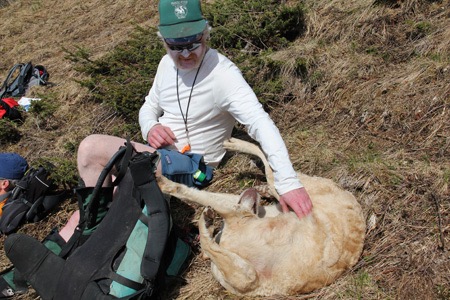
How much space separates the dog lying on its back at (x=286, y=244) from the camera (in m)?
2.18

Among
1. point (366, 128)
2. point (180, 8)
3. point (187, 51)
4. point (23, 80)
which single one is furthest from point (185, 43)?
point (23, 80)

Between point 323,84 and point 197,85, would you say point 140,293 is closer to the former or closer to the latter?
point 197,85

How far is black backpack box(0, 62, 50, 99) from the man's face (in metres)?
3.76

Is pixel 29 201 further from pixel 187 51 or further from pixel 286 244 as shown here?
pixel 286 244

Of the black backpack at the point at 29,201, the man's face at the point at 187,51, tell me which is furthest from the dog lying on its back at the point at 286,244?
the black backpack at the point at 29,201

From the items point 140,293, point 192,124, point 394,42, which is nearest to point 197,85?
point 192,124

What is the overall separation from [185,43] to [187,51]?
6 centimetres

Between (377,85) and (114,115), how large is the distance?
→ 2.82 m

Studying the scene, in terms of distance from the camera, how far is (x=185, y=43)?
8.49ft

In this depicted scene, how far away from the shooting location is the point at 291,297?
7.15 ft

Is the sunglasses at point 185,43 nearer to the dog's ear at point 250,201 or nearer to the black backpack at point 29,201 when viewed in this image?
the dog's ear at point 250,201

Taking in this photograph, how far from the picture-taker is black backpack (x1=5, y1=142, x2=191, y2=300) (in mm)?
2271

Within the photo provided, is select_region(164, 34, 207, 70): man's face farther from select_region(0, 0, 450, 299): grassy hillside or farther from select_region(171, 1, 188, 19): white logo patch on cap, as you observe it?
select_region(0, 0, 450, 299): grassy hillside

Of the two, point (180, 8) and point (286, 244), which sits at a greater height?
point (180, 8)
